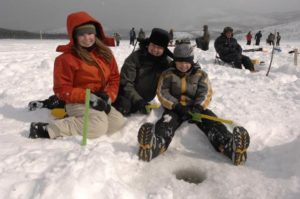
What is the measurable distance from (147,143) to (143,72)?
159 centimetres

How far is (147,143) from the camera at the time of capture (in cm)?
358

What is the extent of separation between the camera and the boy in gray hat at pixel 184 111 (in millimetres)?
3611

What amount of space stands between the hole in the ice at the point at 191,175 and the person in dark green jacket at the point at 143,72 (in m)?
1.33

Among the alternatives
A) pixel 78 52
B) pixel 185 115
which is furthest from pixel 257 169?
pixel 78 52

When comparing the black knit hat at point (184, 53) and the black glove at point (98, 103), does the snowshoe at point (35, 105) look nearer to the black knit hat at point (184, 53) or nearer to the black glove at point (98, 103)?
the black glove at point (98, 103)

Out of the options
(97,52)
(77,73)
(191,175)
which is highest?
(97,52)

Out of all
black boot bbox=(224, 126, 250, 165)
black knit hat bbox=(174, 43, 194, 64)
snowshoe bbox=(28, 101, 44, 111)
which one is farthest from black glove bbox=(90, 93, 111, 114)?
black boot bbox=(224, 126, 250, 165)

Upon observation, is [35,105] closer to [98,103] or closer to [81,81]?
[81,81]

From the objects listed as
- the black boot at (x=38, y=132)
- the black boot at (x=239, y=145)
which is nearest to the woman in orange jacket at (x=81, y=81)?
the black boot at (x=38, y=132)

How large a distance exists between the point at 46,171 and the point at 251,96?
419 centimetres

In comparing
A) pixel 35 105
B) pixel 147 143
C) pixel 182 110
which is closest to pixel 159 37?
pixel 182 110

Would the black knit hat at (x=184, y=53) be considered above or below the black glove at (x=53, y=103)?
above

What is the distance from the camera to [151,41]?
4.75 metres

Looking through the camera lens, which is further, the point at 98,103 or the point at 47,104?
the point at 47,104
